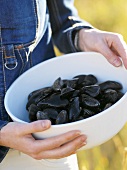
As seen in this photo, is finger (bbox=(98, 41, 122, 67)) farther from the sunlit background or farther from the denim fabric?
the sunlit background

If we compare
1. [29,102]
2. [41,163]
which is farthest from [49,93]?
[41,163]

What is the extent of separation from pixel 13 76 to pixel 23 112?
0.09m

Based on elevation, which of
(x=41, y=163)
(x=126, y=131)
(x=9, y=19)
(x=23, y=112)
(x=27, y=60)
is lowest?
(x=126, y=131)

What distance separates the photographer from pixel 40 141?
1065 mm

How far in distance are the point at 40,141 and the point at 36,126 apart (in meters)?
0.05

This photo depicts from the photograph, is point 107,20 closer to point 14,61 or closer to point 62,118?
point 14,61

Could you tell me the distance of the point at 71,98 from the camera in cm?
116

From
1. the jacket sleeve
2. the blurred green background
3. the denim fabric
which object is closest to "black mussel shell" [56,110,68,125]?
the denim fabric

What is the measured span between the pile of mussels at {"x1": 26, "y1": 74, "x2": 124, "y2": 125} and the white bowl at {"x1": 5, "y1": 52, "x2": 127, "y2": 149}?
0.09 ft

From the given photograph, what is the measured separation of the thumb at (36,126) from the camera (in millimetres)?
1024

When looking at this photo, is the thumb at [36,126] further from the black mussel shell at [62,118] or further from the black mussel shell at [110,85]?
the black mussel shell at [110,85]

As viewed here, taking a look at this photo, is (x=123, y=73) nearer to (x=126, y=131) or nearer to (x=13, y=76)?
(x=13, y=76)

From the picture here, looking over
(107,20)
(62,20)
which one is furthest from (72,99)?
(107,20)

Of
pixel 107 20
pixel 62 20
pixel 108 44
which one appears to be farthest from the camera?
pixel 107 20
